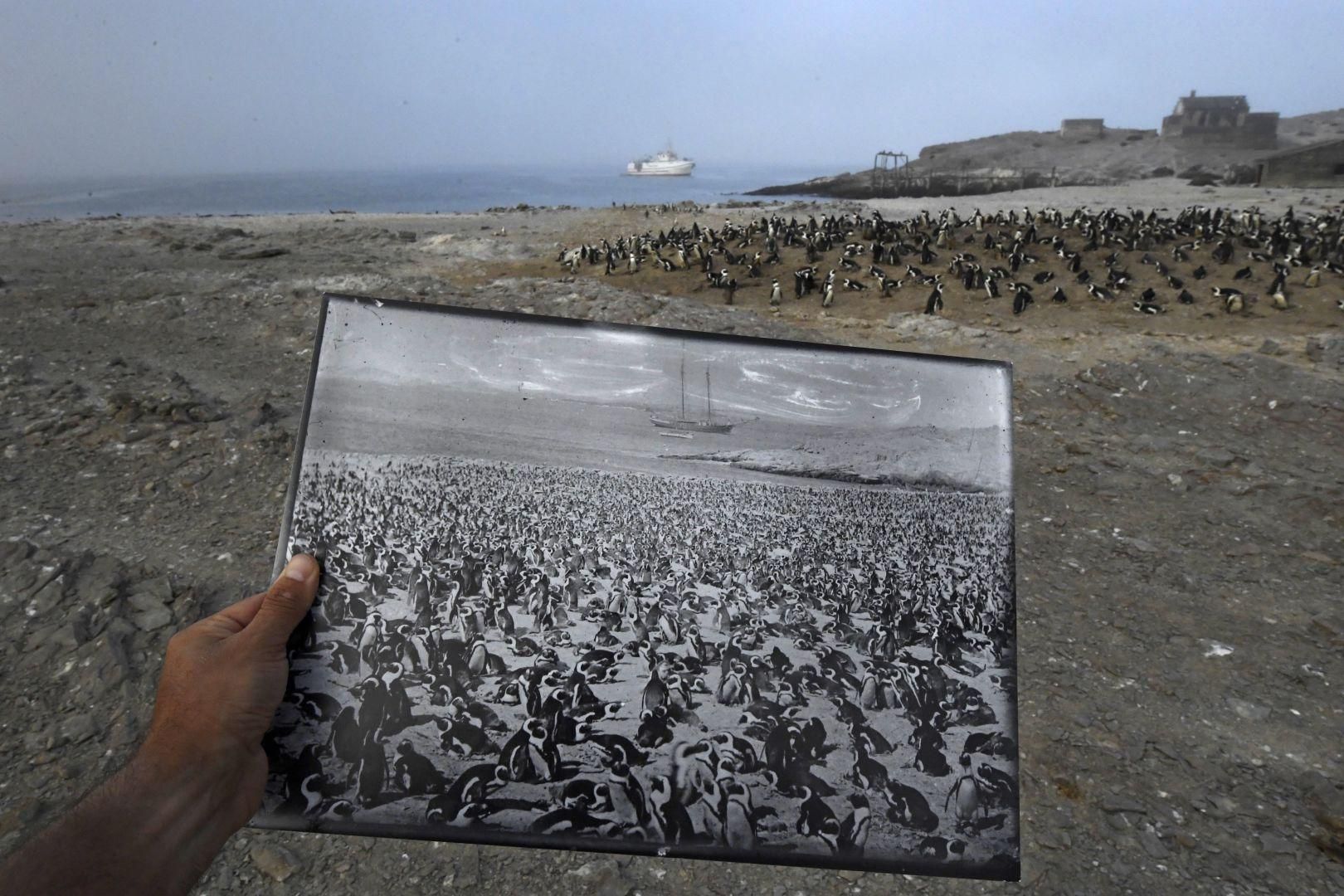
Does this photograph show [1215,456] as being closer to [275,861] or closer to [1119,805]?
[1119,805]

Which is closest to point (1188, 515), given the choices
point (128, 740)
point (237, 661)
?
point (237, 661)

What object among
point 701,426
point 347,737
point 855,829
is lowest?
point 855,829

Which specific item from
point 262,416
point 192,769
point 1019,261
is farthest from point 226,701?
point 1019,261

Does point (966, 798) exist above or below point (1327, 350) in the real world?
below

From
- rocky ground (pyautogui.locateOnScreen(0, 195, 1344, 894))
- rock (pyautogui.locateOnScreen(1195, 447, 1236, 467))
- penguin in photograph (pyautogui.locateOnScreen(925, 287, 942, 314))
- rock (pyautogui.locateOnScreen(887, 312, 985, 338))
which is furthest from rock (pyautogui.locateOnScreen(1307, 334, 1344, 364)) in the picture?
penguin in photograph (pyautogui.locateOnScreen(925, 287, 942, 314))

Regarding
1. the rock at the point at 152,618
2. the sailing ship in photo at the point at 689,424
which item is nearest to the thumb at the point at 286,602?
the sailing ship in photo at the point at 689,424

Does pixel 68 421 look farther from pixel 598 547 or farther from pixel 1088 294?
pixel 1088 294

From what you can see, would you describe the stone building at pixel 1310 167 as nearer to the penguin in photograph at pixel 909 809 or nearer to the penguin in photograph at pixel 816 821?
the penguin in photograph at pixel 909 809
